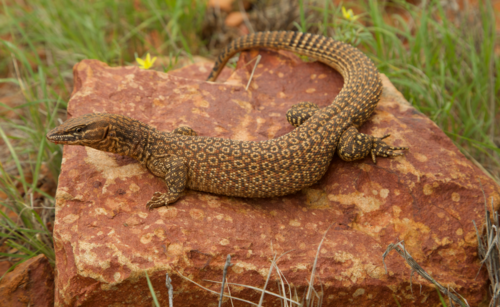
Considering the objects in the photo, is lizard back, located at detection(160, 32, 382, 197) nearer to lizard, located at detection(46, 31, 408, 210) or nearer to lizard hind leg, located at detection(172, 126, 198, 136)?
lizard, located at detection(46, 31, 408, 210)

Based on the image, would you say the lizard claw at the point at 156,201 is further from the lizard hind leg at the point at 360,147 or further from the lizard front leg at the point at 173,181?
the lizard hind leg at the point at 360,147

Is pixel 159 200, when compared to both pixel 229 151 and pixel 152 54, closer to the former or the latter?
pixel 229 151

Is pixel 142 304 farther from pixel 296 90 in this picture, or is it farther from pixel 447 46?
pixel 447 46

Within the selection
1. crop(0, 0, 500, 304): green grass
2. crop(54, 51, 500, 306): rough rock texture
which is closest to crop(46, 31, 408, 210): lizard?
crop(54, 51, 500, 306): rough rock texture

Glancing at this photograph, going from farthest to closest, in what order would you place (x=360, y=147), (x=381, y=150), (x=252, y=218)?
(x=381, y=150)
(x=360, y=147)
(x=252, y=218)

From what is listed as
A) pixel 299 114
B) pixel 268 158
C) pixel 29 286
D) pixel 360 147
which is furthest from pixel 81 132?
pixel 360 147
